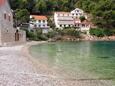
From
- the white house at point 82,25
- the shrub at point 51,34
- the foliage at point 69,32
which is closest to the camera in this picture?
the shrub at point 51,34

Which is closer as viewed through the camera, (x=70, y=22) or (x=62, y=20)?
(x=62, y=20)

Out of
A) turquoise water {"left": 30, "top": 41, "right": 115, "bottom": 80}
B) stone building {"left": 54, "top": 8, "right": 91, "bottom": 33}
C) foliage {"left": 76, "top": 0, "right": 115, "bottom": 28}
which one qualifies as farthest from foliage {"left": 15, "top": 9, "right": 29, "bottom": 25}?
turquoise water {"left": 30, "top": 41, "right": 115, "bottom": 80}

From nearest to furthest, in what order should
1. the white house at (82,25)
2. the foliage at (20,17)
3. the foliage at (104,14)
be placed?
1. the foliage at (20,17)
2. the foliage at (104,14)
3. the white house at (82,25)

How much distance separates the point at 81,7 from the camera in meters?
126

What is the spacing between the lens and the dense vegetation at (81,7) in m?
108

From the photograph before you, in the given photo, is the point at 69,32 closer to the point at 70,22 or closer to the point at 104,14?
the point at 104,14

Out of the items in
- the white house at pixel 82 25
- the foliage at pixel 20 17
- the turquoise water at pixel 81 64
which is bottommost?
the white house at pixel 82 25

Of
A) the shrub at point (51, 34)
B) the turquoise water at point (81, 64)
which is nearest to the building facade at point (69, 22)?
the shrub at point (51, 34)

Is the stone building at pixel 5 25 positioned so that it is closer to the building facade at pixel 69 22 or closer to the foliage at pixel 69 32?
the foliage at pixel 69 32

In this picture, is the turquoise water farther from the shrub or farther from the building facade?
the building facade

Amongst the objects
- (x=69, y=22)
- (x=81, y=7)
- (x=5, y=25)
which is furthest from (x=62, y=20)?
(x=5, y=25)

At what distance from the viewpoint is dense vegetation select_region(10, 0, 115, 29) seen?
107625mm

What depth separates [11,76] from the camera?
19156 mm

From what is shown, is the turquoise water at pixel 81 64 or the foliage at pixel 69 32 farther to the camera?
the foliage at pixel 69 32
